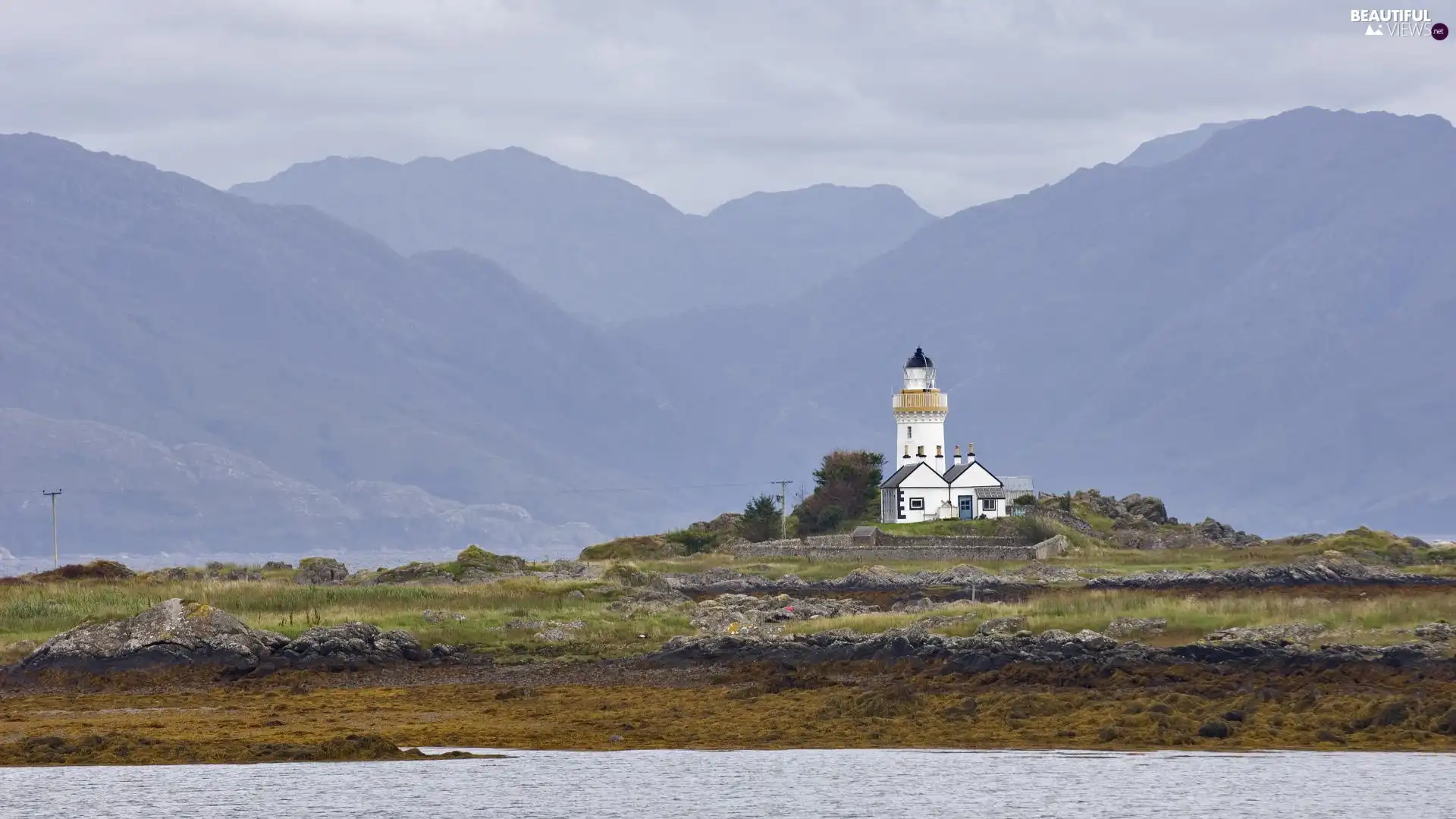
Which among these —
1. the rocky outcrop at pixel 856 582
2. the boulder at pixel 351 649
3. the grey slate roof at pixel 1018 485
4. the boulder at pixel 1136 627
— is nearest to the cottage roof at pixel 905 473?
the grey slate roof at pixel 1018 485

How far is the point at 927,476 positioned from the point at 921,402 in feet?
18.2

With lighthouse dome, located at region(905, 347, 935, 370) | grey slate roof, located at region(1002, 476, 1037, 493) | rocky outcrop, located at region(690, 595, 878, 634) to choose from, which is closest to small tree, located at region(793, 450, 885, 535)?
lighthouse dome, located at region(905, 347, 935, 370)

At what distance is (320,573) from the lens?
80.5 metres

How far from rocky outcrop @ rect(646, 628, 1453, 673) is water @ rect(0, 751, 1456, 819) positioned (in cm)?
668

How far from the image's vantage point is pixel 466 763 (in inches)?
1431

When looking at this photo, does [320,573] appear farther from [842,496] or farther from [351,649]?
[351,649]

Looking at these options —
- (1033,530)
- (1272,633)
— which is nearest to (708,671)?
(1272,633)

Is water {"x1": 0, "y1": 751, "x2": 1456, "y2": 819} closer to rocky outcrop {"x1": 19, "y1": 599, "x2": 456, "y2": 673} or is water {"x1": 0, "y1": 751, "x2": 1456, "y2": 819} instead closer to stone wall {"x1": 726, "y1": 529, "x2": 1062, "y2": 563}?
rocky outcrop {"x1": 19, "y1": 599, "x2": 456, "y2": 673}

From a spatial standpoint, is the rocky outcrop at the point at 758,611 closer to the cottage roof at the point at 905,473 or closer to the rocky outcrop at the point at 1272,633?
the rocky outcrop at the point at 1272,633

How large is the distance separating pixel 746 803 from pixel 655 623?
23073 mm

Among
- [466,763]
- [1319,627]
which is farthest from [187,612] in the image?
[1319,627]

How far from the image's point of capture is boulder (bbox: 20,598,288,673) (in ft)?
154

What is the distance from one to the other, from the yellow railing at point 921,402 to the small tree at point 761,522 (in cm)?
802

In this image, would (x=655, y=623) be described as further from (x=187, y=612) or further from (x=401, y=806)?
(x=401, y=806)
